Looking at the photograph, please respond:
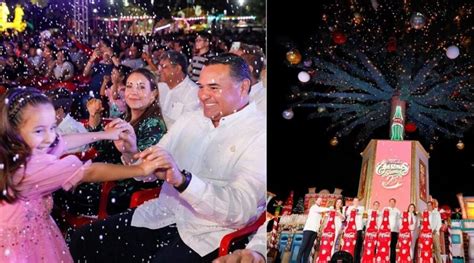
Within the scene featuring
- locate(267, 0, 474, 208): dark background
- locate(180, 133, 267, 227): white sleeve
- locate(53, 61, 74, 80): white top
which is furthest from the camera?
locate(267, 0, 474, 208): dark background

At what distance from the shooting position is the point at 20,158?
343cm

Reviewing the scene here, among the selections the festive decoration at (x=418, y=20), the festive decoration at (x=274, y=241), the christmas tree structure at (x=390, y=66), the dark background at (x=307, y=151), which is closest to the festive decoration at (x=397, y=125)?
the christmas tree structure at (x=390, y=66)

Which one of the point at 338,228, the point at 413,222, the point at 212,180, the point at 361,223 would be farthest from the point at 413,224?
the point at 212,180

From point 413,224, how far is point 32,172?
8.24ft

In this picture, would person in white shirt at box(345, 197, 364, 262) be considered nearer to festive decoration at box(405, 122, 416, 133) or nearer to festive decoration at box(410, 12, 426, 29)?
festive decoration at box(405, 122, 416, 133)

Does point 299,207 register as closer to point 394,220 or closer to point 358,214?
point 358,214

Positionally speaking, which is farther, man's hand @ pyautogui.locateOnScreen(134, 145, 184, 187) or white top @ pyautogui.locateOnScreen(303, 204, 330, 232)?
white top @ pyautogui.locateOnScreen(303, 204, 330, 232)

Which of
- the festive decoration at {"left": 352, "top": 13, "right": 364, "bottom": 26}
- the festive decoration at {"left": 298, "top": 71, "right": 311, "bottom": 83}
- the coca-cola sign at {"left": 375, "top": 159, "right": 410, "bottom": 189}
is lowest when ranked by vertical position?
the coca-cola sign at {"left": 375, "top": 159, "right": 410, "bottom": 189}

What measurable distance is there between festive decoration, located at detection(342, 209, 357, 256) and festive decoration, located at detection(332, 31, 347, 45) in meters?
1.14

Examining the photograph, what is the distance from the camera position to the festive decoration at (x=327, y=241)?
5172 mm

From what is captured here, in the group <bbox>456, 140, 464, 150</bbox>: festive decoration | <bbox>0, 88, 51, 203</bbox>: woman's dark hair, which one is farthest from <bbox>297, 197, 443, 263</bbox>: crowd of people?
<bbox>0, 88, 51, 203</bbox>: woman's dark hair

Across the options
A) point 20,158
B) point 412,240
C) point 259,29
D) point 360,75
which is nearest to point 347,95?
point 360,75

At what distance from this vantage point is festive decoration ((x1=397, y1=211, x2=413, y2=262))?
504cm

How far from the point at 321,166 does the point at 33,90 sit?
2.81 metres
